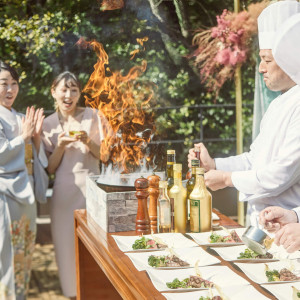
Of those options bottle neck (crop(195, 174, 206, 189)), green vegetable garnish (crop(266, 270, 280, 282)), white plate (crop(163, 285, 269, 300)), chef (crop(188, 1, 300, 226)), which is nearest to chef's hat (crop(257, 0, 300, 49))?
chef (crop(188, 1, 300, 226))

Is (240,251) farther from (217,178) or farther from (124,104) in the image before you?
(124,104)

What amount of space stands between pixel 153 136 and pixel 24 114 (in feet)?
4.00

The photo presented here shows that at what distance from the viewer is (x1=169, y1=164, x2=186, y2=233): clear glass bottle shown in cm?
208

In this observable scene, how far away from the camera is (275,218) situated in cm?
170

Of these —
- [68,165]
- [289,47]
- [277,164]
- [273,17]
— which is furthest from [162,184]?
[68,165]

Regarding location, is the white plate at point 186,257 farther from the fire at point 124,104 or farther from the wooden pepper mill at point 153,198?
the fire at point 124,104

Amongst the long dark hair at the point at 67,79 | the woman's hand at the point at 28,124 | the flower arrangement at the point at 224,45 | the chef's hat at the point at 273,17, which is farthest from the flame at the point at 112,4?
the chef's hat at the point at 273,17

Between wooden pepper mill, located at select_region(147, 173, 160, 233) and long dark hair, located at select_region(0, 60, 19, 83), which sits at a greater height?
long dark hair, located at select_region(0, 60, 19, 83)

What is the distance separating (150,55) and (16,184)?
1.58m

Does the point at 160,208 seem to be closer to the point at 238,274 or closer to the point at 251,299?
the point at 238,274

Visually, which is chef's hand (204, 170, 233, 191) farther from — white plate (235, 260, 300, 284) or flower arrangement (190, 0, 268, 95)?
flower arrangement (190, 0, 268, 95)

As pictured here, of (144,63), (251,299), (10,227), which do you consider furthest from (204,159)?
(144,63)

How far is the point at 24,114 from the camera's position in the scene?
3.81 meters

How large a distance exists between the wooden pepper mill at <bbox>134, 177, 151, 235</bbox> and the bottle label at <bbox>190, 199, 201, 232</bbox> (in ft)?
0.61
